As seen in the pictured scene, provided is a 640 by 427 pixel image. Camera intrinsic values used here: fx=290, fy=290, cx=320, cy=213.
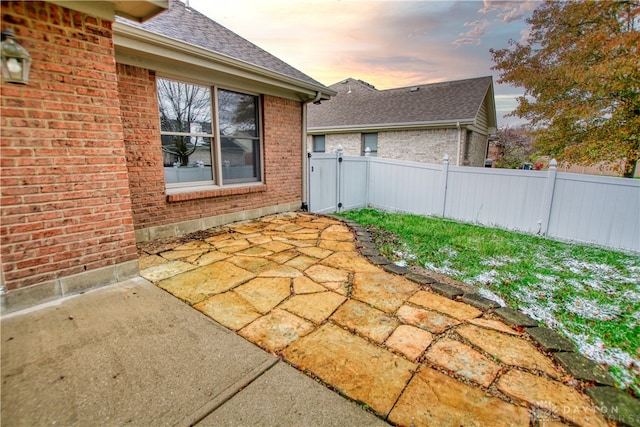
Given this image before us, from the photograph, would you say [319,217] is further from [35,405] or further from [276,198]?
[35,405]

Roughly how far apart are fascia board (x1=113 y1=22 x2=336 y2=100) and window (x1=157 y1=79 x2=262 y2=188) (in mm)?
501

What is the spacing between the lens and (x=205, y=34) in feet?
17.0

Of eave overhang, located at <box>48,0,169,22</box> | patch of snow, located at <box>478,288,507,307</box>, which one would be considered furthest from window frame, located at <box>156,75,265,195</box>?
patch of snow, located at <box>478,288,507,307</box>

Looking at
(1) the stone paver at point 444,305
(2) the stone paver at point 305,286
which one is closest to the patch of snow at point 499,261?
(1) the stone paver at point 444,305

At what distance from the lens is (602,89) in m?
5.92

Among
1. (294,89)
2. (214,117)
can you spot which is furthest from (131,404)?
(294,89)

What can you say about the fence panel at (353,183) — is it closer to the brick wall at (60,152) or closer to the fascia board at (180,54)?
the fascia board at (180,54)

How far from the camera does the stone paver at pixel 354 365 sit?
1606 mm

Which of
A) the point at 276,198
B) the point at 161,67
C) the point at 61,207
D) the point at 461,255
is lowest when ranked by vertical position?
the point at 461,255

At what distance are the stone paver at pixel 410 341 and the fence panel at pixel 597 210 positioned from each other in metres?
4.82

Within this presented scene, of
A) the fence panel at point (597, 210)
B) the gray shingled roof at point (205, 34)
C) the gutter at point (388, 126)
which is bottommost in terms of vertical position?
the fence panel at point (597, 210)

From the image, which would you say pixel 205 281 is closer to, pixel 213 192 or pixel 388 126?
pixel 213 192

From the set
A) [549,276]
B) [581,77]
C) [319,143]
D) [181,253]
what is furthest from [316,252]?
[319,143]

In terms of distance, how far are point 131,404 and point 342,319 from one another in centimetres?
144
